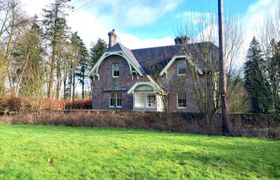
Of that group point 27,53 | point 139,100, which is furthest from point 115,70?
point 27,53

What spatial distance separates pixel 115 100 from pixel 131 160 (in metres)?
25.4

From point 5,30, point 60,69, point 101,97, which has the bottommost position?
point 101,97

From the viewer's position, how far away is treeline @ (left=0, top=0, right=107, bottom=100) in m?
29.4

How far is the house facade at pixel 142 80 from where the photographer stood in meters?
30.4

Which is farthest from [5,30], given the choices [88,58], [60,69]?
[88,58]

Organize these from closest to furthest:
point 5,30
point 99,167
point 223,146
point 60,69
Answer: point 99,167 < point 223,146 < point 5,30 < point 60,69

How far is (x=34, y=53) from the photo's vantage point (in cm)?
4062

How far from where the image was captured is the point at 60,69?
4588 cm

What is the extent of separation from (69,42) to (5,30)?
1230 centimetres

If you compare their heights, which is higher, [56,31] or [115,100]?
[56,31]

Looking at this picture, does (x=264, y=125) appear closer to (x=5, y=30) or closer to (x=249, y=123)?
(x=249, y=123)

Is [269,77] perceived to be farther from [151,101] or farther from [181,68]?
[151,101]

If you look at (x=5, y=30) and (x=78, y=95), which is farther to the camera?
(x=78, y=95)

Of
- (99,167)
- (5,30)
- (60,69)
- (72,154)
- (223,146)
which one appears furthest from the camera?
(60,69)
